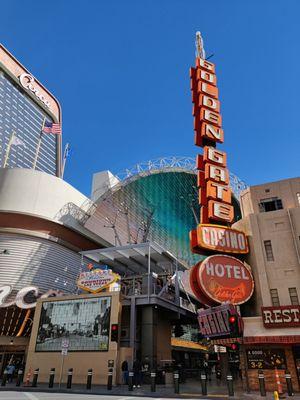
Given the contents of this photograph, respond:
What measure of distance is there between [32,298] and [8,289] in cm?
294

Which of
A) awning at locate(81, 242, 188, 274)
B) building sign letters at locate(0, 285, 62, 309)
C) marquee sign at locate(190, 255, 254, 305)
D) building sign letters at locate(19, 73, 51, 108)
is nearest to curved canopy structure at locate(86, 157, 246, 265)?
awning at locate(81, 242, 188, 274)

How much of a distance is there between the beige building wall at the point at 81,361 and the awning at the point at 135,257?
8167 millimetres

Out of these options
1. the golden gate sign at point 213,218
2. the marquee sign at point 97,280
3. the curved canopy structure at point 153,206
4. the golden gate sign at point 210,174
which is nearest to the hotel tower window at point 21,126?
the curved canopy structure at point 153,206

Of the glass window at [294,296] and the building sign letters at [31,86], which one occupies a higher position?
the building sign letters at [31,86]

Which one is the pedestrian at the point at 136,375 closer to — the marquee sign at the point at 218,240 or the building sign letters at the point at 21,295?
the marquee sign at the point at 218,240

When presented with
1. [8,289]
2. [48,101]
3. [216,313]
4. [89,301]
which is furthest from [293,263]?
[48,101]

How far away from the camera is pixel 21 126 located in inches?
4532

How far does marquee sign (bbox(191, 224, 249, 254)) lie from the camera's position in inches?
977

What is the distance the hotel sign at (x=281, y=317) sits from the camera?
66.0ft

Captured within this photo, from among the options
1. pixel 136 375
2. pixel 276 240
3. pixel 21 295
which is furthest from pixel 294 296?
pixel 21 295

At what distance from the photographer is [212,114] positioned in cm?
3375

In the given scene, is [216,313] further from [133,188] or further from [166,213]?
[166,213]

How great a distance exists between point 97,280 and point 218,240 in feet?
37.3

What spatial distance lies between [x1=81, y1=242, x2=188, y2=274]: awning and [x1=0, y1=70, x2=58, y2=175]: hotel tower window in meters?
64.1
